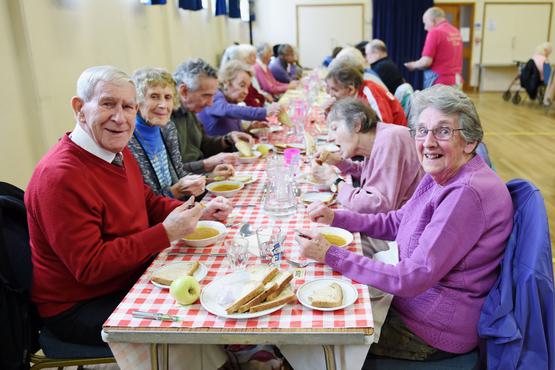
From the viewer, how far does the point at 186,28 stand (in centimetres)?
607

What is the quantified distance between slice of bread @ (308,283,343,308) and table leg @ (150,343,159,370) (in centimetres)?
44

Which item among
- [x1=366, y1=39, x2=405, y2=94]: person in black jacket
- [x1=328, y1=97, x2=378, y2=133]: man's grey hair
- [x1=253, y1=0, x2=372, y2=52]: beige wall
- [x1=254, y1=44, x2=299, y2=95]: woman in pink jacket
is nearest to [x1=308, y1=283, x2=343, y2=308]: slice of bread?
[x1=328, y1=97, x2=378, y2=133]: man's grey hair

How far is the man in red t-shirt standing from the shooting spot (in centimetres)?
645

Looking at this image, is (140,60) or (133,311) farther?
(140,60)

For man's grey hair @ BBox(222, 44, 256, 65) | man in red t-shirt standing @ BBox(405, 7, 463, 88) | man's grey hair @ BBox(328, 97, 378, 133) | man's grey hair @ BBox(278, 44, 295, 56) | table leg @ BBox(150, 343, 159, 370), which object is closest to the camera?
table leg @ BBox(150, 343, 159, 370)

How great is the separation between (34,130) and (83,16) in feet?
3.42

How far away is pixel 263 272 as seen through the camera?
144 cm

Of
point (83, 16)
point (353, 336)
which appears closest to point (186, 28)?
point (83, 16)

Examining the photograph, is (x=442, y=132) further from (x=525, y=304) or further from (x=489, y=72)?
(x=489, y=72)

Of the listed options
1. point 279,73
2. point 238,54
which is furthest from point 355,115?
point 279,73

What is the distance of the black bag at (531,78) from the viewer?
9053 mm

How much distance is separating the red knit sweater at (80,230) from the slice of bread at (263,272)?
12.4 inches

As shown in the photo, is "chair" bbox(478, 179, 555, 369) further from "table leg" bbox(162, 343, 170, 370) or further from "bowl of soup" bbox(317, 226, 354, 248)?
"table leg" bbox(162, 343, 170, 370)

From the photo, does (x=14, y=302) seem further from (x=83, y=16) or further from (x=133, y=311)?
(x=83, y=16)
